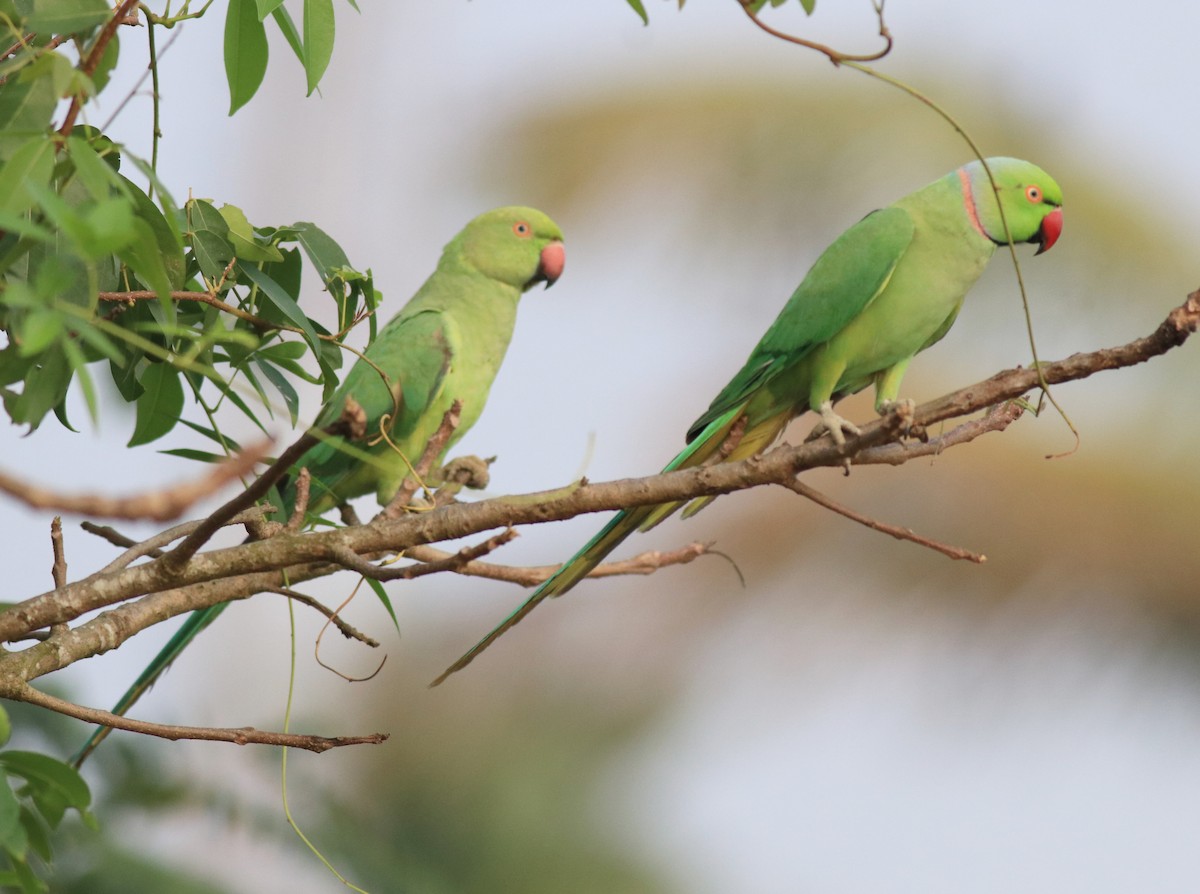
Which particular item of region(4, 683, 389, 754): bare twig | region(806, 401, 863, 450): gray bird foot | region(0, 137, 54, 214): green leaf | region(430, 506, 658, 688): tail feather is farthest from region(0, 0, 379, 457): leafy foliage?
region(806, 401, 863, 450): gray bird foot

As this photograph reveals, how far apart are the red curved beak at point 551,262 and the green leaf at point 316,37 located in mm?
1707

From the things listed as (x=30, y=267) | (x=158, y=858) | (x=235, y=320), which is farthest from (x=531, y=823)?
(x=30, y=267)

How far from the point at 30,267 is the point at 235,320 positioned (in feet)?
1.24

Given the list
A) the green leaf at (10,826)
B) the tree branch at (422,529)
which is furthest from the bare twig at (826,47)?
the green leaf at (10,826)

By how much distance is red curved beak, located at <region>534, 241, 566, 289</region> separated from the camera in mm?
3158

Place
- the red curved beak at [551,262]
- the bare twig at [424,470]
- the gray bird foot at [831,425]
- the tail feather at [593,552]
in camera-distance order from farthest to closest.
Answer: the red curved beak at [551,262] → the gray bird foot at [831,425] → the tail feather at [593,552] → the bare twig at [424,470]

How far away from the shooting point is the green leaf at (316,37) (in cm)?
144

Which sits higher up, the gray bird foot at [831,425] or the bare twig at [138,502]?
the bare twig at [138,502]

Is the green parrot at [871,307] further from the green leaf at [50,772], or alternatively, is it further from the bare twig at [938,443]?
the green leaf at [50,772]

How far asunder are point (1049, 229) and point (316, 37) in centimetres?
174

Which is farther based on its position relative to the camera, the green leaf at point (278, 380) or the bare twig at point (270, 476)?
the green leaf at point (278, 380)

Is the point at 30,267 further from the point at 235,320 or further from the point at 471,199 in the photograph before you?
the point at 471,199

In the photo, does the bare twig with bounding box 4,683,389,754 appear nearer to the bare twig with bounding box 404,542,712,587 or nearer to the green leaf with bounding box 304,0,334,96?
the bare twig with bounding box 404,542,712,587

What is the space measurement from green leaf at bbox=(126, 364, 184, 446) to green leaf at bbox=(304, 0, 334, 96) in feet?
1.55
